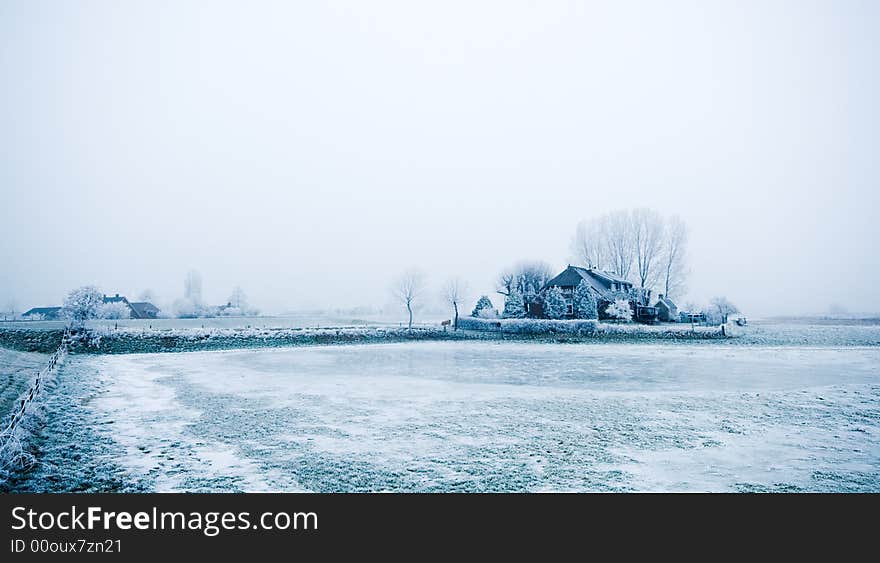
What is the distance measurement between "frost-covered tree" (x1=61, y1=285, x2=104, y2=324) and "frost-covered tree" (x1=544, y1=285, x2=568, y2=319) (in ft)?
123

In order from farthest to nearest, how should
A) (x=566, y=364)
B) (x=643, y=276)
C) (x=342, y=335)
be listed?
(x=643, y=276)
(x=342, y=335)
(x=566, y=364)

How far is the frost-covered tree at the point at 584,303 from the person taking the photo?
44094 millimetres

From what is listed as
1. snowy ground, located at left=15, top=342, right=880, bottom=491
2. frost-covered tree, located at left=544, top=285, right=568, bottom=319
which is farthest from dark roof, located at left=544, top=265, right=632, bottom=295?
snowy ground, located at left=15, top=342, right=880, bottom=491

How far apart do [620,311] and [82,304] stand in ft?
147

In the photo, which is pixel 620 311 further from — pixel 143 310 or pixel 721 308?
pixel 143 310

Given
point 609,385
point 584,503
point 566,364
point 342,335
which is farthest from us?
point 342,335

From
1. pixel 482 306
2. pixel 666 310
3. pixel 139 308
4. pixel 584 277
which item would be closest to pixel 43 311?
pixel 139 308

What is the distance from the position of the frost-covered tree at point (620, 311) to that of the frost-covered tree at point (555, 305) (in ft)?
15.0

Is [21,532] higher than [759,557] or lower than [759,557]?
higher

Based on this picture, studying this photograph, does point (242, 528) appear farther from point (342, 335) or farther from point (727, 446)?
point (342, 335)

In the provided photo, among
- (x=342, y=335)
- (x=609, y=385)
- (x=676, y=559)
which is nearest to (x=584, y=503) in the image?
(x=676, y=559)

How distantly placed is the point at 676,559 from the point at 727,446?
4.07 m

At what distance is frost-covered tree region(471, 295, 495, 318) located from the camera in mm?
51281

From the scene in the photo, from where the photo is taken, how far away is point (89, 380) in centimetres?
1484
